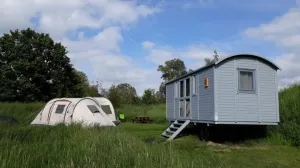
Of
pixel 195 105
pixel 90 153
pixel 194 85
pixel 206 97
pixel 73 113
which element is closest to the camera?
pixel 90 153

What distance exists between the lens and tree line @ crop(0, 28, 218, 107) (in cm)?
3403

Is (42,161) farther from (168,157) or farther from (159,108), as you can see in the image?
(159,108)

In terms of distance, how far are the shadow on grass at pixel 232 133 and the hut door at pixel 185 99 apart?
4.00 feet

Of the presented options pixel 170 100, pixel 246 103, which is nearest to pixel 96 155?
pixel 246 103

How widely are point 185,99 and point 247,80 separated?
3458 millimetres

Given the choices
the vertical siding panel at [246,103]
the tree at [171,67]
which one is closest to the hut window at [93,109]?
the vertical siding panel at [246,103]

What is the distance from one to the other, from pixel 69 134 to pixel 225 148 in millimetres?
5808

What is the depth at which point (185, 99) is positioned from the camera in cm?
1484

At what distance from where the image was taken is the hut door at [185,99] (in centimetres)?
1455

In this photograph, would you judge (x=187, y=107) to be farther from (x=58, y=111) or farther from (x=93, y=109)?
(x=58, y=111)

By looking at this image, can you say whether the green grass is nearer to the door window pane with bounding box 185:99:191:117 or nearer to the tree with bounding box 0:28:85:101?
the door window pane with bounding box 185:99:191:117

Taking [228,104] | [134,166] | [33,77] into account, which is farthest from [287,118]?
[33,77]

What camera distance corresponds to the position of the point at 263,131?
1300 cm

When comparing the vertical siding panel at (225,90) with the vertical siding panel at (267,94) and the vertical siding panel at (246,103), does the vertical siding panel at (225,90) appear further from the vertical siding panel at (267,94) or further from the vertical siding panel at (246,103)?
the vertical siding panel at (267,94)
